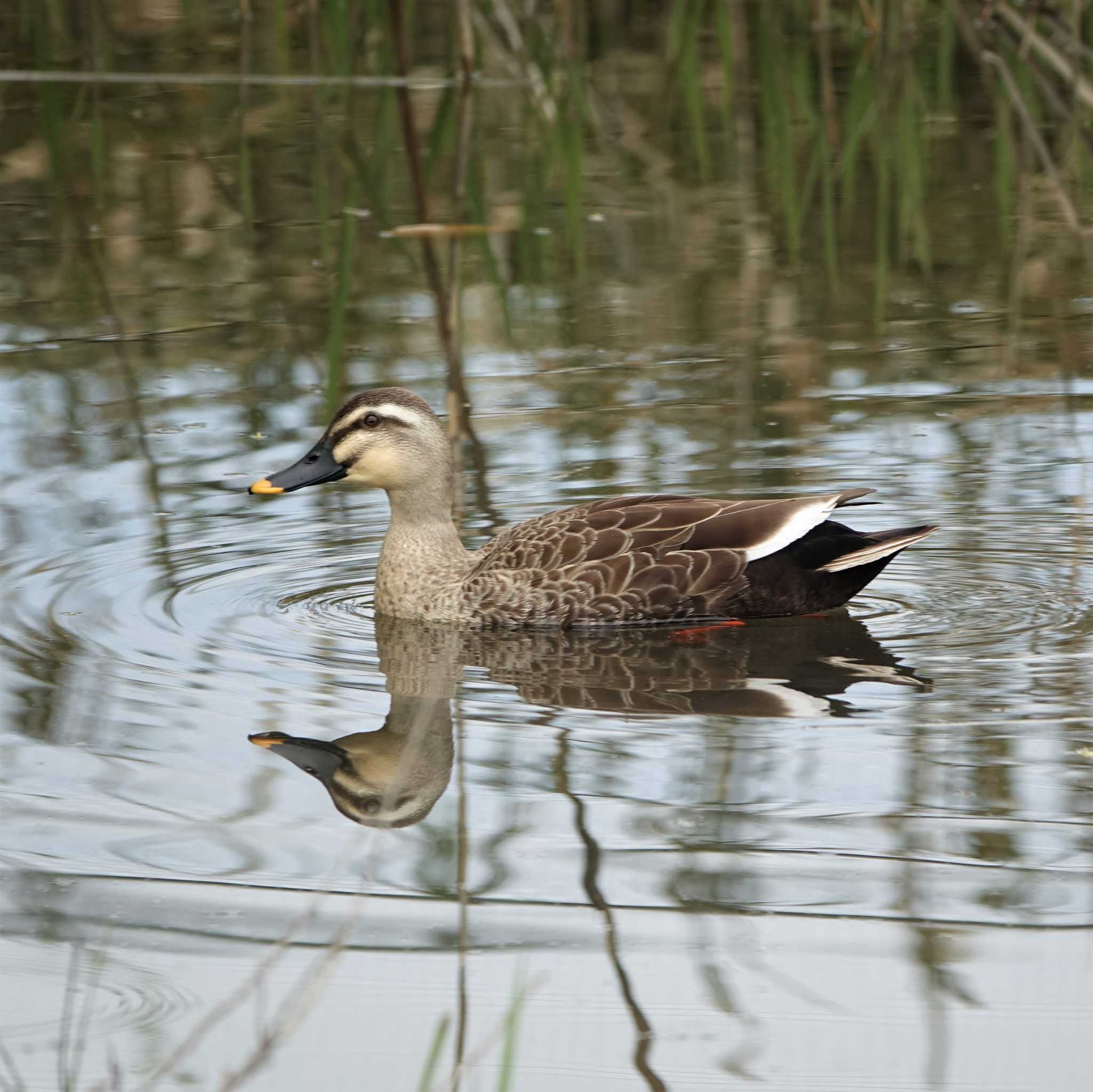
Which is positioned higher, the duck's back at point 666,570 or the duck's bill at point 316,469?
the duck's bill at point 316,469

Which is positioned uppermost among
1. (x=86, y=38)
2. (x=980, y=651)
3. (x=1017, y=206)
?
(x=86, y=38)

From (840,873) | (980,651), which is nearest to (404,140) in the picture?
(980,651)

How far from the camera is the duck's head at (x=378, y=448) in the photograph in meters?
8.20

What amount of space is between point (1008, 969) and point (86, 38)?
1628 cm

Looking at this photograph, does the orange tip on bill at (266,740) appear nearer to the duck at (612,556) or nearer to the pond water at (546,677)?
the pond water at (546,677)

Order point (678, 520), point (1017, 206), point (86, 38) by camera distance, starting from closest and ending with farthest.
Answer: point (678, 520) < point (1017, 206) < point (86, 38)

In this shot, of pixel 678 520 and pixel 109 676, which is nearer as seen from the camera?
pixel 109 676

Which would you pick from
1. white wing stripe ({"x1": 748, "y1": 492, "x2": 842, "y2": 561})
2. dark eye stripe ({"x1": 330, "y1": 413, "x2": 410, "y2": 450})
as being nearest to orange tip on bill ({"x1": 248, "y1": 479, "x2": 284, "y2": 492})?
dark eye stripe ({"x1": 330, "y1": 413, "x2": 410, "y2": 450})

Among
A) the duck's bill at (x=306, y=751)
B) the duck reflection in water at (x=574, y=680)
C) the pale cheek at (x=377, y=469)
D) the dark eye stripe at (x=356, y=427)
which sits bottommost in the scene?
the duck reflection in water at (x=574, y=680)

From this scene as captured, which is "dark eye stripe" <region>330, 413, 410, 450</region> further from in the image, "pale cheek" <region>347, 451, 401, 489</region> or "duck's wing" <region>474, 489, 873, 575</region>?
"duck's wing" <region>474, 489, 873, 575</region>

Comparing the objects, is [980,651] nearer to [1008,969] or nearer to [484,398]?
[1008,969]

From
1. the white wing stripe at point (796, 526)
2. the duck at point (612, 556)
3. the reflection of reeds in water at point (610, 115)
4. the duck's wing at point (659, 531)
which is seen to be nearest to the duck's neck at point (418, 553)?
the duck at point (612, 556)

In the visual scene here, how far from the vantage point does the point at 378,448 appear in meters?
8.23

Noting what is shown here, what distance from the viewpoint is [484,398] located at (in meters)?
10.2
